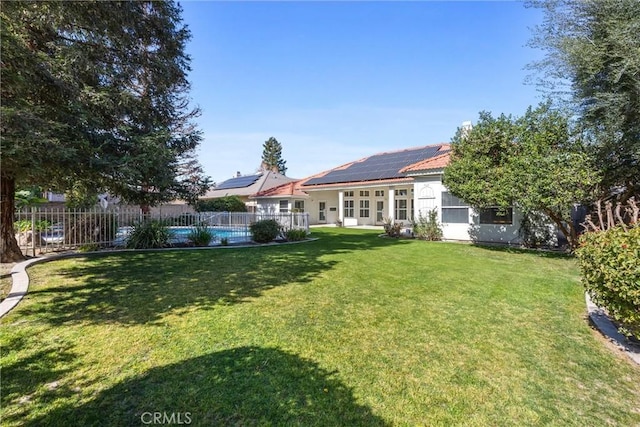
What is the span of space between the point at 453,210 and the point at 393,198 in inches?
221

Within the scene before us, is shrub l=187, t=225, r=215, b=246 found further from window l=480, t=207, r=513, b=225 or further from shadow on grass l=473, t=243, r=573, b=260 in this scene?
window l=480, t=207, r=513, b=225

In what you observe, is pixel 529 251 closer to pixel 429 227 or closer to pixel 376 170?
pixel 429 227

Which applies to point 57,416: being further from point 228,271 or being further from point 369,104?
point 369,104

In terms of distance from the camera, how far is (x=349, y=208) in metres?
28.1

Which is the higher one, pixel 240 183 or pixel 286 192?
pixel 240 183

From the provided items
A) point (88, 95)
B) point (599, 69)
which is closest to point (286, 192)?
point (88, 95)

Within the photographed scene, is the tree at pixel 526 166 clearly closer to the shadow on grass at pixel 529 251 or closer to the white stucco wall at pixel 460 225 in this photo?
the shadow on grass at pixel 529 251

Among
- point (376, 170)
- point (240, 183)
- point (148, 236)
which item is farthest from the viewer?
point (240, 183)

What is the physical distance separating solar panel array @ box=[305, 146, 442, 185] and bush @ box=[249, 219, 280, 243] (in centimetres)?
1021

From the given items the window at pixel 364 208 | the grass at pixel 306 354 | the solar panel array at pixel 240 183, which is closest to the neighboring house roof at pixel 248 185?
the solar panel array at pixel 240 183

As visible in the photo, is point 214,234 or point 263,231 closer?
point 214,234

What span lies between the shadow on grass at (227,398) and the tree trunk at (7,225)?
8.50 metres

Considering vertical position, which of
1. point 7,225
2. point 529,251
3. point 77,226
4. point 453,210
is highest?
point 453,210

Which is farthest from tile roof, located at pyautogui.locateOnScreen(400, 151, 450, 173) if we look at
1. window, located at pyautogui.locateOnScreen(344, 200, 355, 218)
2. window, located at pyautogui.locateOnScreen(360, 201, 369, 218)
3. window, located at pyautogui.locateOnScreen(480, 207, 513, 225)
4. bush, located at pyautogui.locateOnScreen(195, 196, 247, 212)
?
bush, located at pyautogui.locateOnScreen(195, 196, 247, 212)
